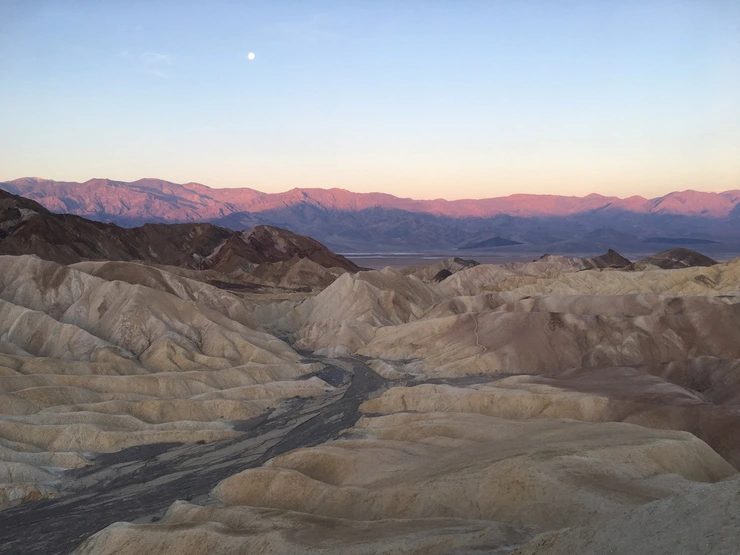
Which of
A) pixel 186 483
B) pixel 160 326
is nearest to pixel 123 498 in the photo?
pixel 186 483

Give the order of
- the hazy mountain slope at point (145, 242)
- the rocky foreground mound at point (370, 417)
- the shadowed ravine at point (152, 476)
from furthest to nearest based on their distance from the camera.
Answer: the hazy mountain slope at point (145, 242) → the shadowed ravine at point (152, 476) → the rocky foreground mound at point (370, 417)

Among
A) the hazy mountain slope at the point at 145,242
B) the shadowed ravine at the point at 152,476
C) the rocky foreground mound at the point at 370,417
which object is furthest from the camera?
the hazy mountain slope at the point at 145,242

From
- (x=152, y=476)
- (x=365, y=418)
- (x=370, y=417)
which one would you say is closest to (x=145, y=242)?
(x=370, y=417)

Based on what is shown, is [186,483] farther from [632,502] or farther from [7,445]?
[632,502]

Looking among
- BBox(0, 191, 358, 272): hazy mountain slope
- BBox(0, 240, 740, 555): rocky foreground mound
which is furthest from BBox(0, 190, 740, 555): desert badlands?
BBox(0, 191, 358, 272): hazy mountain slope

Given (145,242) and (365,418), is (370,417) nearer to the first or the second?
(365,418)

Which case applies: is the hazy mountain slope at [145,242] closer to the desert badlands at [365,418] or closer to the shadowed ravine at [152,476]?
the desert badlands at [365,418]

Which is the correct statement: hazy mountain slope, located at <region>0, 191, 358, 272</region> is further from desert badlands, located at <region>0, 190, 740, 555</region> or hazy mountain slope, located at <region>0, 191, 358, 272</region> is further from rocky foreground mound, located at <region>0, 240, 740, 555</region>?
desert badlands, located at <region>0, 190, 740, 555</region>

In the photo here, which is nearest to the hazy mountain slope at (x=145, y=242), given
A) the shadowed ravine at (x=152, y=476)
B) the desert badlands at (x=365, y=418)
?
the desert badlands at (x=365, y=418)
